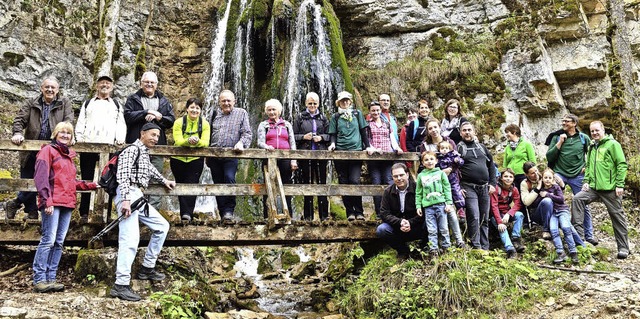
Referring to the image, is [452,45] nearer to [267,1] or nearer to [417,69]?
[417,69]

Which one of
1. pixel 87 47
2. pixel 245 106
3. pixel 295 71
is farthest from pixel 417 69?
pixel 87 47

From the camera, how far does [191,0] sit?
19.0m

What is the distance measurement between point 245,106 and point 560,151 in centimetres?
932

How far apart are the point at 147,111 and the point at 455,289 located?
15.5ft

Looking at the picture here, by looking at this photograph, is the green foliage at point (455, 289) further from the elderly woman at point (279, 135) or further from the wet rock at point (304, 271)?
the wet rock at point (304, 271)

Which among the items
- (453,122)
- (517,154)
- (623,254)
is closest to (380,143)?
(453,122)

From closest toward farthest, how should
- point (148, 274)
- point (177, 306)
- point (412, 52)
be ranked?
1. point (177, 306)
2. point (148, 274)
3. point (412, 52)

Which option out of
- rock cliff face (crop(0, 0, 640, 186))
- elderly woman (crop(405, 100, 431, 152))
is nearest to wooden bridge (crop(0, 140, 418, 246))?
elderly woman (crop(405, 100, 431, 152))

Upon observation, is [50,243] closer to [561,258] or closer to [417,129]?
[417,129]

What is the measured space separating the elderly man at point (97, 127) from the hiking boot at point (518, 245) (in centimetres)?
591

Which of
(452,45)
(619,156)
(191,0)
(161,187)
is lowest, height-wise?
(161,187)

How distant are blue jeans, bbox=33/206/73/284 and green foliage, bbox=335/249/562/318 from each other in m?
3.75

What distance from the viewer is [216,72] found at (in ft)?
51.6

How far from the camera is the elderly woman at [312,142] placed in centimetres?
782
